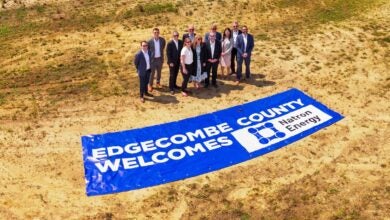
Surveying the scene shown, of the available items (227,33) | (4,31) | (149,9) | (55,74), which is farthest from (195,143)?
(4,31)

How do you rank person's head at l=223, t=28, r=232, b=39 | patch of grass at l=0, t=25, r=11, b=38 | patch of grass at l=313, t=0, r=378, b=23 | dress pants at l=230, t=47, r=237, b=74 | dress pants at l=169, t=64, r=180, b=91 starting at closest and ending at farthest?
dress pants at l=169, t=64, r=180, b=91 < person's head at l=223, t=28, r=232, b=39 < dress pants at l=230, t=47, r=237, b=74 < patch of grass at l=0, t=25, r=11, b=38 < patch of grass at l=313, t=0, r=378, b=23

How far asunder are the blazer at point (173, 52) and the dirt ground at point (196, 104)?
1170 millimetres

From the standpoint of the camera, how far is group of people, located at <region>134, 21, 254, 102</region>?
12.8 m

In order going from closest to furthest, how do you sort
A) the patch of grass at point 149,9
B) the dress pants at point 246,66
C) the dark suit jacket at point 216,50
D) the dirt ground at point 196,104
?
the dirt ground at point 196,104 → the dark suit jacket at point 216,50 → the dress pants at point 246,66 → the patch of grass at point 149,9

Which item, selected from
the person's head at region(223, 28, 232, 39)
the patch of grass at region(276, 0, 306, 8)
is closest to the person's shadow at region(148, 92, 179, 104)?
the person's head at region(223, 28, 232, 39)

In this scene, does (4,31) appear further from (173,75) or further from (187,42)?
(187,42)

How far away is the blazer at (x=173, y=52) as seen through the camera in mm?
12981

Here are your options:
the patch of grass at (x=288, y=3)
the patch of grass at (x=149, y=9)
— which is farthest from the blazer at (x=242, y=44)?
the patch of grass at (x=288, y=3)

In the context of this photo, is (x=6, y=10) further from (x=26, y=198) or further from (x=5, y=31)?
(x=26, y=198)

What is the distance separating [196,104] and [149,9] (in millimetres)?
7612

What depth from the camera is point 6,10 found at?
1922 cm

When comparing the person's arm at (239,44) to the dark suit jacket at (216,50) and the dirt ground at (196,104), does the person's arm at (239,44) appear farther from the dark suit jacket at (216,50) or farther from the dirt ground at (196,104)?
the dirt ground at (196,104)

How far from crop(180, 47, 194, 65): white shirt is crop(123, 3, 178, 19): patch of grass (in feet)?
22.4

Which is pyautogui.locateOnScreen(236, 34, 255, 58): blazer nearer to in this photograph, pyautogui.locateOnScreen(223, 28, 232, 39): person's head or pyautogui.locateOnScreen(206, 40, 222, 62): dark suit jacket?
pyautogui.locateOnScreen(223, 28, 232, 39): person's head
